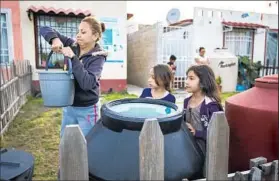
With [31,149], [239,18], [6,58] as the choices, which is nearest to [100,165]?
[31,149]

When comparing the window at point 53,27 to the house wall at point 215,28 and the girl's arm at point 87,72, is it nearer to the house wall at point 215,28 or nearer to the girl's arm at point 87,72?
the house wall at point 215,28

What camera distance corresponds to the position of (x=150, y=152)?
1.03 m

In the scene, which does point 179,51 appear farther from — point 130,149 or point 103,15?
point 130,149

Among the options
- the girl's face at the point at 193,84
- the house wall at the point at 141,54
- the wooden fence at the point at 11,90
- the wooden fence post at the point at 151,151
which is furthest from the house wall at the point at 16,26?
the wooden fence post at the point at 151,151

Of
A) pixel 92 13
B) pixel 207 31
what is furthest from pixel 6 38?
pixel 207 31

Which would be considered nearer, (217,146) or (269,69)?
(217,146)

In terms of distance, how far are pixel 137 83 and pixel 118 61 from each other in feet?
10.4

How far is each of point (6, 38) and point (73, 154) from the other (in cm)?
776

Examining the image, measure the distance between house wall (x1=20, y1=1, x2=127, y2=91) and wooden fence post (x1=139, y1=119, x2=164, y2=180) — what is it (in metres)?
7.17

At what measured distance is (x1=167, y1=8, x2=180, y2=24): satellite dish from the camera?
13.4 metres

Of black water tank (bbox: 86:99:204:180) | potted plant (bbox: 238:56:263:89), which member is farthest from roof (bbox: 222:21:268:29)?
black water tank (bbox: 86:99:204:180)

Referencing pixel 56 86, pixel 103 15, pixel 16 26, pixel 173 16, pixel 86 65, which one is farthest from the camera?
pixel 173 16

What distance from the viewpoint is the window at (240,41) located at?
451 inches

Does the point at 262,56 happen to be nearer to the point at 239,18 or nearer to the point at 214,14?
the point at 239,18
